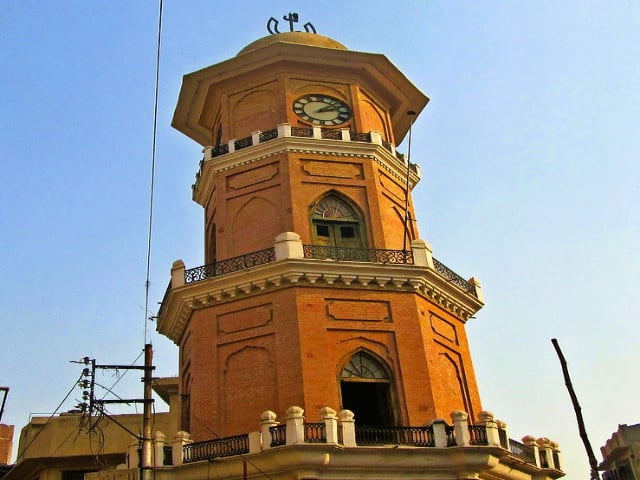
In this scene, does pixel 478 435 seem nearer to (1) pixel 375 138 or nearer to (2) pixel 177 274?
(2) pixel 177 274

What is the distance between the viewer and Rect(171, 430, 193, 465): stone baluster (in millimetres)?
18953

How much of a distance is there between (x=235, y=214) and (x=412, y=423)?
9.16 m

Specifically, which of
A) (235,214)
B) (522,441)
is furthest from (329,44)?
(522,441)

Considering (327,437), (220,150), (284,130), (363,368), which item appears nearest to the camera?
(327,437)

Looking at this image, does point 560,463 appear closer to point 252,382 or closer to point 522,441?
point 522,441

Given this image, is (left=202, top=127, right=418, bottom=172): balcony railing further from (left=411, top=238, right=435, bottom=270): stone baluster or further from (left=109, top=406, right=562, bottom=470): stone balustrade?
(left=109, top=406, right=562, bottom=470): stone balustrade

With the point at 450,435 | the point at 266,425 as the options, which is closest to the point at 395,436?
the point at 450,435

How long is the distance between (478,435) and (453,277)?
6167mm

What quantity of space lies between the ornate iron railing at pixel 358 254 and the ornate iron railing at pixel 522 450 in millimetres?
6033

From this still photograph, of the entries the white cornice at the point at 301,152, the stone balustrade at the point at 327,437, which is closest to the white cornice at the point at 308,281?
the stone balustrade at the point at 327,437

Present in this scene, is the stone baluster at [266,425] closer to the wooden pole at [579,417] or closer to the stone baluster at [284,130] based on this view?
the wooden pole at [579,417]

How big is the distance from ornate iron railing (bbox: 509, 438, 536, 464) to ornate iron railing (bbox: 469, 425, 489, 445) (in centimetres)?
152

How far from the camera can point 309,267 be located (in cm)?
2119

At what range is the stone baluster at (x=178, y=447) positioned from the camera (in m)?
19.0
